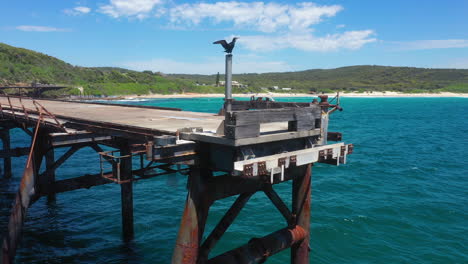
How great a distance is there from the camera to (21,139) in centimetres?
3706

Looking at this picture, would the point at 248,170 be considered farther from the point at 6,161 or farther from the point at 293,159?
the point at 6,161

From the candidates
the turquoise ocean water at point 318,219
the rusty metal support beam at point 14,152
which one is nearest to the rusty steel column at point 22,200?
the turquoise ocean water at point 318,219

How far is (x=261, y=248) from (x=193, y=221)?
2.16 m

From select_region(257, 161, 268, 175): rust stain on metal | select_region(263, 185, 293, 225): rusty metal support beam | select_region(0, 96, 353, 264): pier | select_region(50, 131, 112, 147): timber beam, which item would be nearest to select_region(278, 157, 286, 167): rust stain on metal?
select_region(0, 96, 353, 264): pier

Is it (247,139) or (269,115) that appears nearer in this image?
(247,139)

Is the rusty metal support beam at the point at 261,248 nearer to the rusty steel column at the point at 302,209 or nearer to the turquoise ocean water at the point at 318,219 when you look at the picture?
the rusty steel column at the point at 302,209

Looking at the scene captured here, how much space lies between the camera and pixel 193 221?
6.85 m

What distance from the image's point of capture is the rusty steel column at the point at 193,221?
685cm

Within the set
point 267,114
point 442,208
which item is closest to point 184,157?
point 267,114

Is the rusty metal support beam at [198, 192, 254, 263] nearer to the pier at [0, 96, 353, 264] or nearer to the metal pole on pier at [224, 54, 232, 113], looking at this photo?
the pier at [0, 96, 353, 264]

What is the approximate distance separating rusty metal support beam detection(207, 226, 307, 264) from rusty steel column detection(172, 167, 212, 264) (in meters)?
0.76

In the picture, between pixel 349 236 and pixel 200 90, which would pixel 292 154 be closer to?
pixel 349 236

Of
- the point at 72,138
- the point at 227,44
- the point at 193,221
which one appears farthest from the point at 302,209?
the point at 72,138

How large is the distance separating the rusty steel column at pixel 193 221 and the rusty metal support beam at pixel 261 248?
76cm
